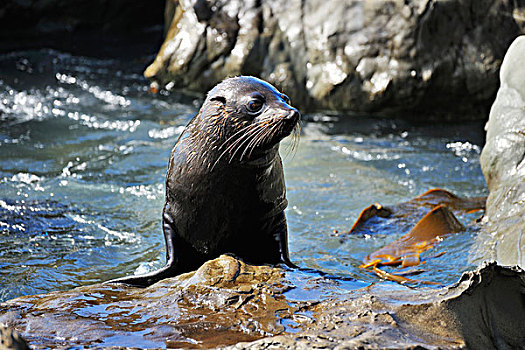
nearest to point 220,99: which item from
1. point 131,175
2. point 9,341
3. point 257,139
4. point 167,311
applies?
point 257,139

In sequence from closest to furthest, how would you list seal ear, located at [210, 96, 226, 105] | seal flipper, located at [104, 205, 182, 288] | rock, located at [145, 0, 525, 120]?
seal flipper, located at [104, 205, 182, 288], seal ear, located at [210, 96, 226, 105], rock, located at [145, 0, 525, 120]

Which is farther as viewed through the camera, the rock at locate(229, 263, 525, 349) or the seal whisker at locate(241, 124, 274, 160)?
the seal whisker at locate(241, 124, 274, 160)

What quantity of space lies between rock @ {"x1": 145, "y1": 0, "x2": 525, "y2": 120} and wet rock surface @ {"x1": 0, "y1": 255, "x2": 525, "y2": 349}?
605cm

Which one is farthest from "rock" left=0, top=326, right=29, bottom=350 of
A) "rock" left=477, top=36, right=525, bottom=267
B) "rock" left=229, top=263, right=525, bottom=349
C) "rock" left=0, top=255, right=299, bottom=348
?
"rock" left=477, top=36, right=525, bottom=267

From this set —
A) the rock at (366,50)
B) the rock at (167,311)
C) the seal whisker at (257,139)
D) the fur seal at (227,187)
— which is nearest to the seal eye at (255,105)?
the fur seal at (227,187)

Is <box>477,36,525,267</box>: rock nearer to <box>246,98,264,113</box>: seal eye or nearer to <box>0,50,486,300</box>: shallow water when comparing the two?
<box>0,50,486,300</box>: shallow water

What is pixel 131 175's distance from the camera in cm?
719

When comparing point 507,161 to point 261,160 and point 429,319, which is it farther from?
point 429,319

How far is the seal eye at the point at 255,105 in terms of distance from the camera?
166 inches

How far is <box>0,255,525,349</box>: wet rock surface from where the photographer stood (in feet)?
8.84

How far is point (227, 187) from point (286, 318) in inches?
55.7

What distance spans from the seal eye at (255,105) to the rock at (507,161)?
1891 millimetres

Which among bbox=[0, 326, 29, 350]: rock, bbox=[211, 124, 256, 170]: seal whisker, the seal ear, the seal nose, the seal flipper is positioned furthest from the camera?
the seal ear

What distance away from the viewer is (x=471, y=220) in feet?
19.3
